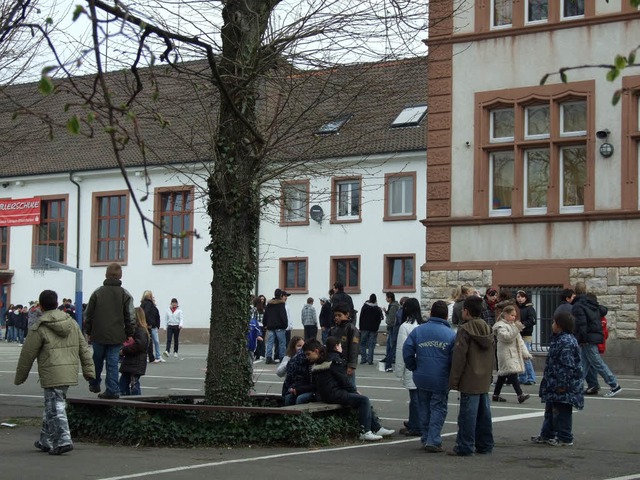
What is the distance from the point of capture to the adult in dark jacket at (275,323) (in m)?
29.0

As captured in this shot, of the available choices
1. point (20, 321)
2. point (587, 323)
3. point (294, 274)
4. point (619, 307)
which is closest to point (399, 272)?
point (294, 274)

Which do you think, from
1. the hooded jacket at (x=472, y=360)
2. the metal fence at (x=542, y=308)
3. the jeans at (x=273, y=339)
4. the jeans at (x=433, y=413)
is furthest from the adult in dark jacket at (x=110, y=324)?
the jeans at (x=273, y=339)

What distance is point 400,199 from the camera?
46.2 metres

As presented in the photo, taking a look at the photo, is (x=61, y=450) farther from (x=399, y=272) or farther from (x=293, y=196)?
(x=399, y=272)

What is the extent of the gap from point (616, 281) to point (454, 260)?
3607mm

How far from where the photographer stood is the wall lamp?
25.0 meters

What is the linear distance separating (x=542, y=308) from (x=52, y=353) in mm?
15758

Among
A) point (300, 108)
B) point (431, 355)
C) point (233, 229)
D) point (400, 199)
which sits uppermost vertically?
point (400, 199)

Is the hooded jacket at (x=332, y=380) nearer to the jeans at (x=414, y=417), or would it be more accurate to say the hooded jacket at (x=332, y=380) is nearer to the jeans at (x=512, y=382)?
the jeans at (x=414, y=417)

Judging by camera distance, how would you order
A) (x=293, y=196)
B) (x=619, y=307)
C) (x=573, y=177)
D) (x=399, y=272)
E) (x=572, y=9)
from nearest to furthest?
(x=293, y=196)
(x=619, y=307)
(x=572, y=9)
(x=573, y=177)
(x=399, y=272)

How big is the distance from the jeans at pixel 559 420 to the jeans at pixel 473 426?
95cm

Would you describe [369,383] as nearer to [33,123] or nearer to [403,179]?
[33,123]

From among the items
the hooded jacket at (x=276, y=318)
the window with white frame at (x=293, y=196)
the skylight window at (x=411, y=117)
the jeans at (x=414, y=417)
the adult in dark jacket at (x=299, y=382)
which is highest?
the skylight window at (x=411, y=117)

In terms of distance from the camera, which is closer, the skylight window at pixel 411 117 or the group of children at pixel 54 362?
the group of children at pixel 54 362
